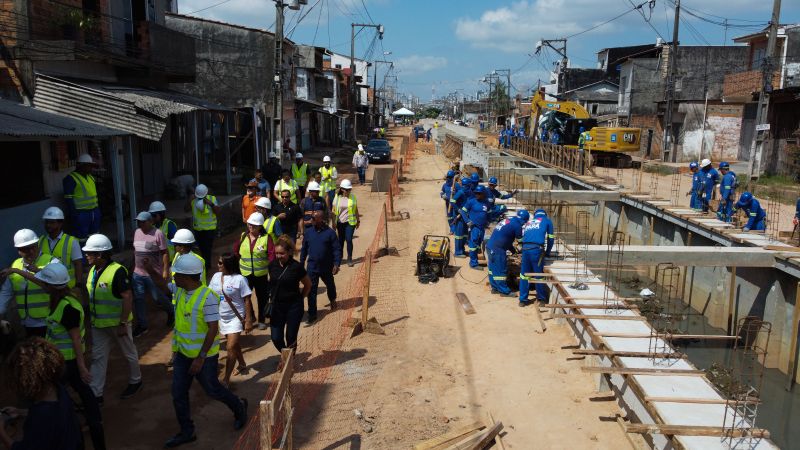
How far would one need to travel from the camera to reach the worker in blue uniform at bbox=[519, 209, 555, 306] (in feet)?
31.5

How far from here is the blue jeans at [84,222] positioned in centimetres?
945

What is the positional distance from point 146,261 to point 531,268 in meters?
5.89

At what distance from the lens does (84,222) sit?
9523mm

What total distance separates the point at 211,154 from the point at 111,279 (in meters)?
16.8

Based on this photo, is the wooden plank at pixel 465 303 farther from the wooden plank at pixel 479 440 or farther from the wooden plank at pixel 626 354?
the wooden plank at pixel 479 440

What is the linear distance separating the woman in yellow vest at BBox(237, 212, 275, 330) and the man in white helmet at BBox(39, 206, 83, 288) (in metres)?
2.10

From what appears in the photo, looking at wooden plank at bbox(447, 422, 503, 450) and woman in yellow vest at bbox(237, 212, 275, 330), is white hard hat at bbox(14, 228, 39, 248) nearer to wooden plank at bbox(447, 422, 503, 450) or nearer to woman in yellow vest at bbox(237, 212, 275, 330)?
woman in yellow vest at bbox(237, 212, 275, 330)

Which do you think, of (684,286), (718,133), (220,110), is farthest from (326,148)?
(684,286)

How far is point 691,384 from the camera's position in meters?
6.20

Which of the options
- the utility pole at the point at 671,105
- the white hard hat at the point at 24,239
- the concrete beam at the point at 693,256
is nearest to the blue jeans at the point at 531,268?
the concrete beam at the point at 693,256

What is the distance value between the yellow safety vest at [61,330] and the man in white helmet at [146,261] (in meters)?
2.73

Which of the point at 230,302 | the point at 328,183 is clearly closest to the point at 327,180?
the point at 328,183

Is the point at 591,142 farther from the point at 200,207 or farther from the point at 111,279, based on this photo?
the point at 111,279

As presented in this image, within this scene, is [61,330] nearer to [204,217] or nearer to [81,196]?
[204,217]
